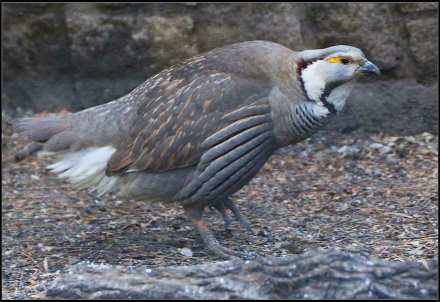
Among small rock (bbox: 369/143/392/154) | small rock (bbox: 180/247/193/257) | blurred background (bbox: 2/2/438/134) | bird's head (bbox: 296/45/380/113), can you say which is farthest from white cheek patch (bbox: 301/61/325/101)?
small rock (bbox: 369/143/392/154)

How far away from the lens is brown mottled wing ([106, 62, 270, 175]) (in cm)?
557

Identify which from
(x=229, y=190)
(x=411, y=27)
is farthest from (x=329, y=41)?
(x=229, y=190)

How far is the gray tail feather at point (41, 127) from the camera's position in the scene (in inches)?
238

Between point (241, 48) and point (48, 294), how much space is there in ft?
7.94

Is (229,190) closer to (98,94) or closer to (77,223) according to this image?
(77,223)

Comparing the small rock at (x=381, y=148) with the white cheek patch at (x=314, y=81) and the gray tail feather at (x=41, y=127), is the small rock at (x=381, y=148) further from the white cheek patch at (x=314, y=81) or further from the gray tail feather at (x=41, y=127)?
the gray tail feather at (x=41, y=127)

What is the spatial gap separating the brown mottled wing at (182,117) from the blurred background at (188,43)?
1.78m

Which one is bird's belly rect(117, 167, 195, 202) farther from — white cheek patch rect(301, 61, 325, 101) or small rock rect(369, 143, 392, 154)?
small rock rect(369, 143, 392, 154)

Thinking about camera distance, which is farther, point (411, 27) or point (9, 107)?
point (9, 107)

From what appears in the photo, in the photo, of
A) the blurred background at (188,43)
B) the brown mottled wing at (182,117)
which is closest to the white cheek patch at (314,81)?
the brown mottled wing at (182,117)

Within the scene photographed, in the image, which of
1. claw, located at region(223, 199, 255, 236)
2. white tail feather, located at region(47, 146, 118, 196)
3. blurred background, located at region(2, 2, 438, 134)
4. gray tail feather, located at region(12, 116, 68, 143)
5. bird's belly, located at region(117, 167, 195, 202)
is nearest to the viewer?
bird's belly, located at region(117, 167, 195, 202)

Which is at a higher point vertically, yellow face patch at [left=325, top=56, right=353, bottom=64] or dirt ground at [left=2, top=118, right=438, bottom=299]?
yellow face patch at [left=325, top=56, right=353, bottom=64]

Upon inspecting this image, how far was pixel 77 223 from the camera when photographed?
6457mm

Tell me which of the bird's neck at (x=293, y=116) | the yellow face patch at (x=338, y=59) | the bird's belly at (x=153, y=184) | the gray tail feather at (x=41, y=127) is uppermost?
the yellow face patch at (x=338, y=59)
